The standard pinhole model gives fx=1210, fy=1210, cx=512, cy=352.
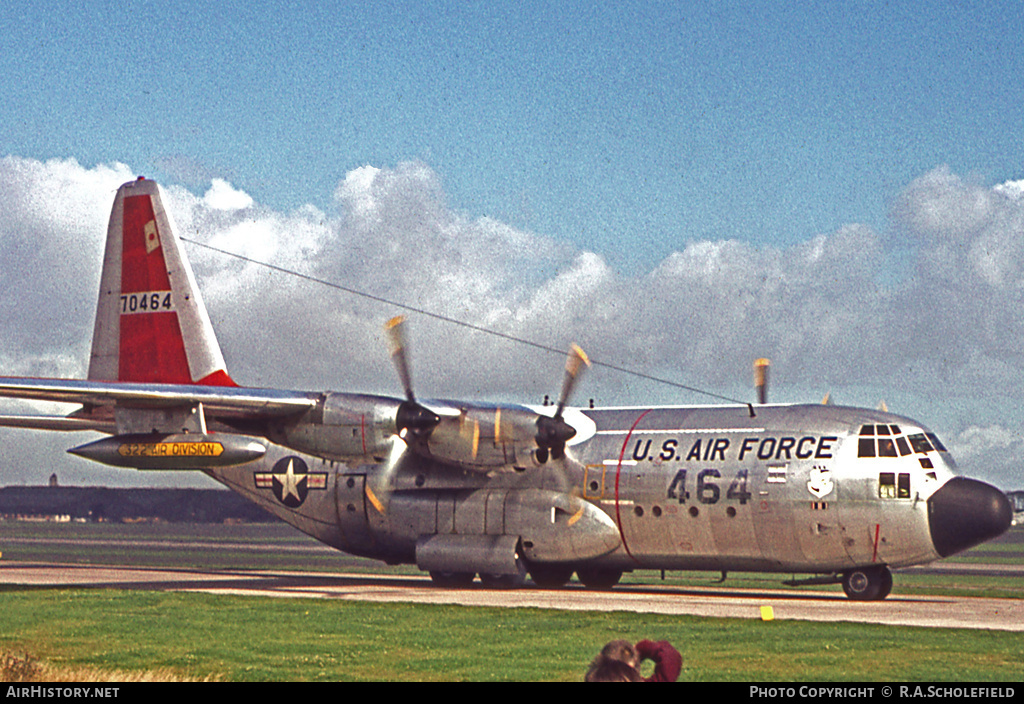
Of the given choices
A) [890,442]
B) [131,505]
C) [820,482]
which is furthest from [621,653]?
[131,505]

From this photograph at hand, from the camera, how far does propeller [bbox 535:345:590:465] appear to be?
28.5 metres

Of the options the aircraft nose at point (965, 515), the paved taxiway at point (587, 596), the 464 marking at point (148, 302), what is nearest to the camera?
the paved taxiway at point (587, 596)

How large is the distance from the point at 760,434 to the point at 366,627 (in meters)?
11.6

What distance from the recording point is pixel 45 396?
27.8 metres

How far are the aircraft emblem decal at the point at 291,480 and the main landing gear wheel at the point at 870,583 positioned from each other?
14.7 metres

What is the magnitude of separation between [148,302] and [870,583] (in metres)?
21.4

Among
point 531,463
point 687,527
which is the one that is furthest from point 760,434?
point 531,463

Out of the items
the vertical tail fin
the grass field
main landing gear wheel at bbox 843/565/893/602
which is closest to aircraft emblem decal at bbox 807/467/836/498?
main landing gear wheel at bbox 843/565/893/602

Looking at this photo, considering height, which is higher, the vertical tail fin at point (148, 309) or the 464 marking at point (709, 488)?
the vertical tail fin at point (148, 309)

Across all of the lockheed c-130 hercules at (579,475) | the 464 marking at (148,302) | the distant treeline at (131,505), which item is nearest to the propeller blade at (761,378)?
the lockheed c-130 hercules at (579,475)

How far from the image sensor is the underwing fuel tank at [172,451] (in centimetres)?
2762

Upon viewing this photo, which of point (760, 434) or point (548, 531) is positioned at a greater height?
point (760, 434)

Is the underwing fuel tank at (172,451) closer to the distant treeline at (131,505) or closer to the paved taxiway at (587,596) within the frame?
the paved taxiway at (587,596)
